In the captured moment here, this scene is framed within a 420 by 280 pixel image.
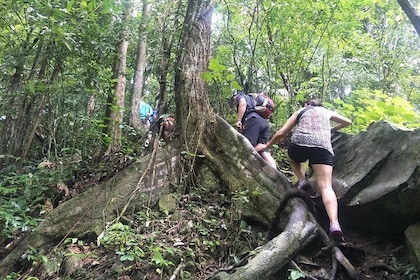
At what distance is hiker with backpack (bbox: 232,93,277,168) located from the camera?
6312 millimetres

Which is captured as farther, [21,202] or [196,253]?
[21,202]

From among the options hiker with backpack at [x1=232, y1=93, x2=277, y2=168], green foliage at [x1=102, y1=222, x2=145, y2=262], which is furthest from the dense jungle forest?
hiker with backpack at [x1=232, y1=93, x2=277, y2=168]

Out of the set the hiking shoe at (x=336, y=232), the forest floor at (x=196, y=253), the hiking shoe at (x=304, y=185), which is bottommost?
the forest floor at (x=196, y=253)

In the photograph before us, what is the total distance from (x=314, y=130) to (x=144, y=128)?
499 centimetres

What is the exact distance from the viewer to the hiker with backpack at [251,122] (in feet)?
20.7

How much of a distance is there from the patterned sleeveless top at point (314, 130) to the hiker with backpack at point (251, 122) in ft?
4.13

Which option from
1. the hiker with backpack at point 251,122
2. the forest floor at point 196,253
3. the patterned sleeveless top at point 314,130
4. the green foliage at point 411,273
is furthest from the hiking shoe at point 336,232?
the hiker with backpack at point 251,122

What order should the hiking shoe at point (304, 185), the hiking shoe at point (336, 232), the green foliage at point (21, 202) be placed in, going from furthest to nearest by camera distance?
1. the hiking shoe at point (304, 185)
2. the green foliage at point (21, 202)
3. the hiking shoe at point (336, 232)

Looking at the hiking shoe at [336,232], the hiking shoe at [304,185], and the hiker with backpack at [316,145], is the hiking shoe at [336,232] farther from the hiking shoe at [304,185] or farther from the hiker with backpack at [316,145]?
the hiking shoe at [304,185]

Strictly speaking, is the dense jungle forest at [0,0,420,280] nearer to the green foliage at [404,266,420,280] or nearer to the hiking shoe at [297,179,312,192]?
the green foliage at [404,266,420,280]

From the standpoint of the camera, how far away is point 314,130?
196 inches

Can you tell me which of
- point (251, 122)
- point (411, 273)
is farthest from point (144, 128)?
point (411, 273)

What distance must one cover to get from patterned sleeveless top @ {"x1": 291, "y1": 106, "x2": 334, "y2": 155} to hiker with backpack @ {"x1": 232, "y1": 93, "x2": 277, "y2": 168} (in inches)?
49.5

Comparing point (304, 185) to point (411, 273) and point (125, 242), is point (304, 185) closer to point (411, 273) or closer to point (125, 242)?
point (411, 273)
